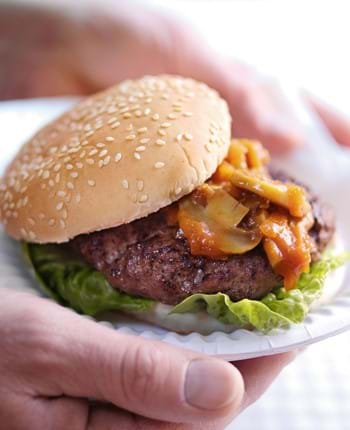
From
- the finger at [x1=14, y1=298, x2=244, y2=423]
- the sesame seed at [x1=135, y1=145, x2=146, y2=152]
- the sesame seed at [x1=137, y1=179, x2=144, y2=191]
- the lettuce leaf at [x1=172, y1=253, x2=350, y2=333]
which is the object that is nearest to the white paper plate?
the lettuce leaf at [x1=172, y1=253, x2=350, y2=333]

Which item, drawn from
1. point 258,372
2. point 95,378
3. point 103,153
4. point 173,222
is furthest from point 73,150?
point 258,372

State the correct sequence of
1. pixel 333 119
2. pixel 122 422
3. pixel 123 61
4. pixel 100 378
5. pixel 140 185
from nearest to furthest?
pixel 100 378 < pixel 122 422 < pixel 140 185 < pixel 333 119 < pixel 123 61

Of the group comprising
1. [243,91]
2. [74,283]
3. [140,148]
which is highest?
[140,148]

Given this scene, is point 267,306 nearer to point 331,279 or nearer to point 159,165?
point 331,279

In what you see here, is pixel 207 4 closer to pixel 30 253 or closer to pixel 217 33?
pixel 217 33

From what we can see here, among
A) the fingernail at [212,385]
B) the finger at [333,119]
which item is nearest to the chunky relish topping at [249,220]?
the fingernail at [212,385]

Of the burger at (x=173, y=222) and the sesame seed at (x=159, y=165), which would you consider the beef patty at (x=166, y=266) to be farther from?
the sesame seed at (x=159, y=165)

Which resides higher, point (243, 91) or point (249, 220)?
point (249, 220)
